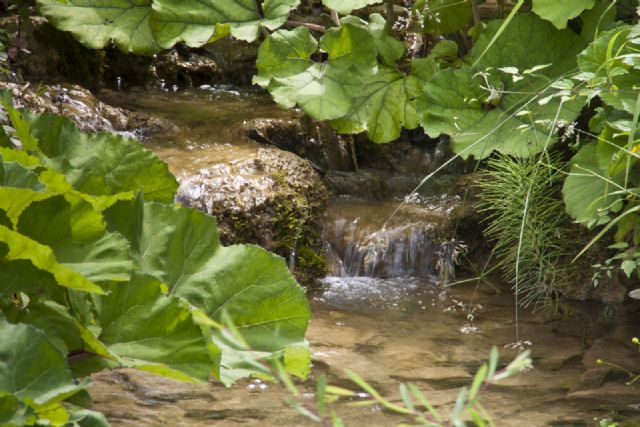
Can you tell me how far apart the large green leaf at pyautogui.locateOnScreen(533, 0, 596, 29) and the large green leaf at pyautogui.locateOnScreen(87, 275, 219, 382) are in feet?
10.7

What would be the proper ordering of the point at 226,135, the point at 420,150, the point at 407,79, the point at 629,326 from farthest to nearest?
the point at 420,150
the point at 226,135
the point at 407,79
the point at 629,326

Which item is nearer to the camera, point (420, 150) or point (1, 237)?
point (1, 237)

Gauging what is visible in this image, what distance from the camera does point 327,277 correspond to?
5094 mm

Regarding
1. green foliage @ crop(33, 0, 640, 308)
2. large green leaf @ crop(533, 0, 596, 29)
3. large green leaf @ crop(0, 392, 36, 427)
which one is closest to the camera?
large green leaf @ crop(0, 392, 36, 427)

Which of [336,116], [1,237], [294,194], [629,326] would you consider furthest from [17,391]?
[294,194]

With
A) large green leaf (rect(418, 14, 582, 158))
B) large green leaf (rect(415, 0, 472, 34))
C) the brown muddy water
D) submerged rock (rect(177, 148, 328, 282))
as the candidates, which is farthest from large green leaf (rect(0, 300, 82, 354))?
large green leaf (rect(415, 0, 472, 34))

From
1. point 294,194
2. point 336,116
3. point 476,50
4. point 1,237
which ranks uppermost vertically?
point 1,237

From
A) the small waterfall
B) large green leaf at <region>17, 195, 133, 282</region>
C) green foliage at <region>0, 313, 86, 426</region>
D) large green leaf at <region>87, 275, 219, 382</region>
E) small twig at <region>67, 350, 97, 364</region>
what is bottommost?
the small waterfall

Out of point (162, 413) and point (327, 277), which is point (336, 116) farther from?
point (162, 413)

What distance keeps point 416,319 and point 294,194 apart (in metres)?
1.06

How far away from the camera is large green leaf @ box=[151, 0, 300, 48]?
4305 millimetres

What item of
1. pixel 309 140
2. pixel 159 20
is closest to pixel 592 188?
pixel 159 20

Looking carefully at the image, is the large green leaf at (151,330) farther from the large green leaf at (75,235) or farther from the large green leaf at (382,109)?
the large green leaf at (382,109)

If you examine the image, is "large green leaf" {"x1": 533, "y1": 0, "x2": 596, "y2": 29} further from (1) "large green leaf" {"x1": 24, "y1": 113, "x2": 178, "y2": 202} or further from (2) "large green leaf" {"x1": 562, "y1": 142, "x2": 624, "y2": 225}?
(1) "large green leaf" {"x1": 24, "y1": 113, "x2": 178, "y2": 202}
